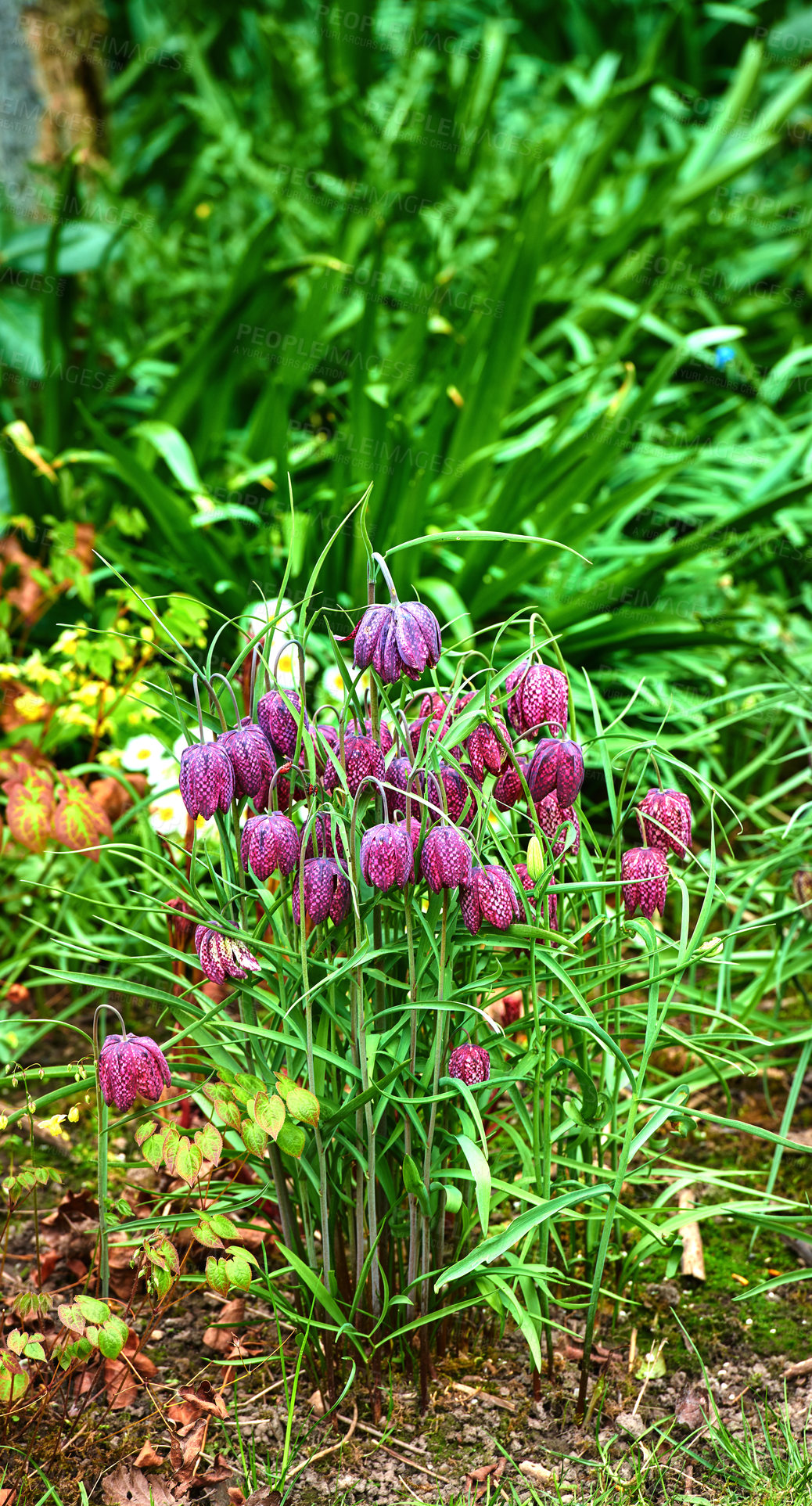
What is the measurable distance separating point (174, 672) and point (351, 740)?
4.81 feet

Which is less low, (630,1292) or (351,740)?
(351,740)

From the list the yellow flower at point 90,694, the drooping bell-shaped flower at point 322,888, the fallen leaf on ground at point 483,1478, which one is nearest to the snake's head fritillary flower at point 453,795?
the drooping bell-shaped flower at point 322,888

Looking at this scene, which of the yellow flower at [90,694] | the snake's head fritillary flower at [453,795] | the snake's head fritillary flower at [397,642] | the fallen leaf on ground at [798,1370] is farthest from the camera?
the yellow flower at [90,694]

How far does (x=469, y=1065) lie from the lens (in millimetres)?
1207

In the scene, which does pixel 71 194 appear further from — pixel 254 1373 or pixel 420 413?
pixel 254 1373

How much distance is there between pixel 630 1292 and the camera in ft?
5.20

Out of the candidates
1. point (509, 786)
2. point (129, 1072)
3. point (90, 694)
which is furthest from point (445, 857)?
point (90, 694)

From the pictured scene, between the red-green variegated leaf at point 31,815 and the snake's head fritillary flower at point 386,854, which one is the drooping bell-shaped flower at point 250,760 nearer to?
the snake's head fritillary flower at point 386,854

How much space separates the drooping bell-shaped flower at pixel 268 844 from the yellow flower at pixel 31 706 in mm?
1128

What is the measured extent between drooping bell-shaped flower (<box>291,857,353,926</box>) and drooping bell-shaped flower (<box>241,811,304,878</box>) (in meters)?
0.02

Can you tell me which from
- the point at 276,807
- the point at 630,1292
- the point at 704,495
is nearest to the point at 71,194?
the point at 704,495

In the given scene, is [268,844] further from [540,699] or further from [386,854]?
[540,699]

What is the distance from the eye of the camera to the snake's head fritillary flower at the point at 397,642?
43.2 inches

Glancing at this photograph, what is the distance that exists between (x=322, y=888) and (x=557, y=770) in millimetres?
256
